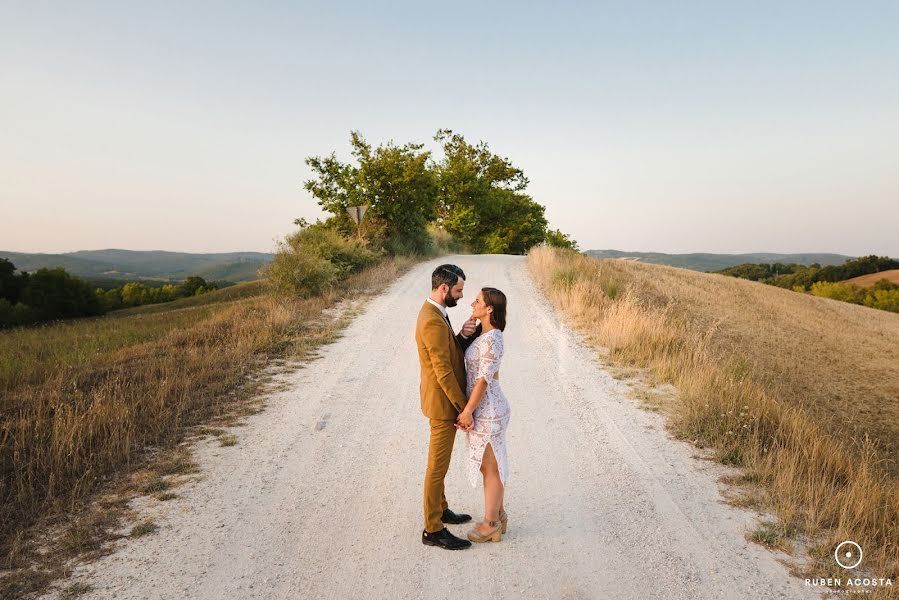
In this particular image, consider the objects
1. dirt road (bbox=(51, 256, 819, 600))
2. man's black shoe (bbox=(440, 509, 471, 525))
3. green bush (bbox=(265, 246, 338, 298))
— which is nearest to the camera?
dirt road (bbox=(51, 256, 819, 600))

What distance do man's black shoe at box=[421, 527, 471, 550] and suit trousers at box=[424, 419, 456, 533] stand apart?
0.12ft

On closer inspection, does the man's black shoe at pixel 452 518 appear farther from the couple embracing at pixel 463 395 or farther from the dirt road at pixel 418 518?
the couple embracing at pixel 463 395

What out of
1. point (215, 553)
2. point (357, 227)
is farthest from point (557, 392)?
point (357, 227)

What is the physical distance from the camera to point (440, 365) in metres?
3.58

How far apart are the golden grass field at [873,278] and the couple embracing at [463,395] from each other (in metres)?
94.3

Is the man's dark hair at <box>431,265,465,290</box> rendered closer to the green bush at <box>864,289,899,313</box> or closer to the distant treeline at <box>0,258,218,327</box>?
the distant treeline at <box>0,258,218,327</box>

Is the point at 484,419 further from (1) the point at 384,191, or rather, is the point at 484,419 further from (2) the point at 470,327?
(1) the point at 384,191

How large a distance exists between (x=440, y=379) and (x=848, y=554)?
10.4 feet

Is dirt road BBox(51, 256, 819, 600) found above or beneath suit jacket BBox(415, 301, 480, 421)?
beneath

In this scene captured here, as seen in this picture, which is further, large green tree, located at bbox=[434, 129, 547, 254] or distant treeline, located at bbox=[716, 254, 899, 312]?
distant treeline, located at bbox=[716, 254, 899, 312]

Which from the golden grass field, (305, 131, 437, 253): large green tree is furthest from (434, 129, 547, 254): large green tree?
the golden grass field

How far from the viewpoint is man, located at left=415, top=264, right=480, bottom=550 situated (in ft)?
11.8

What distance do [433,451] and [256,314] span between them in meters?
9.77

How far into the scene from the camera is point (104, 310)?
5431cm
